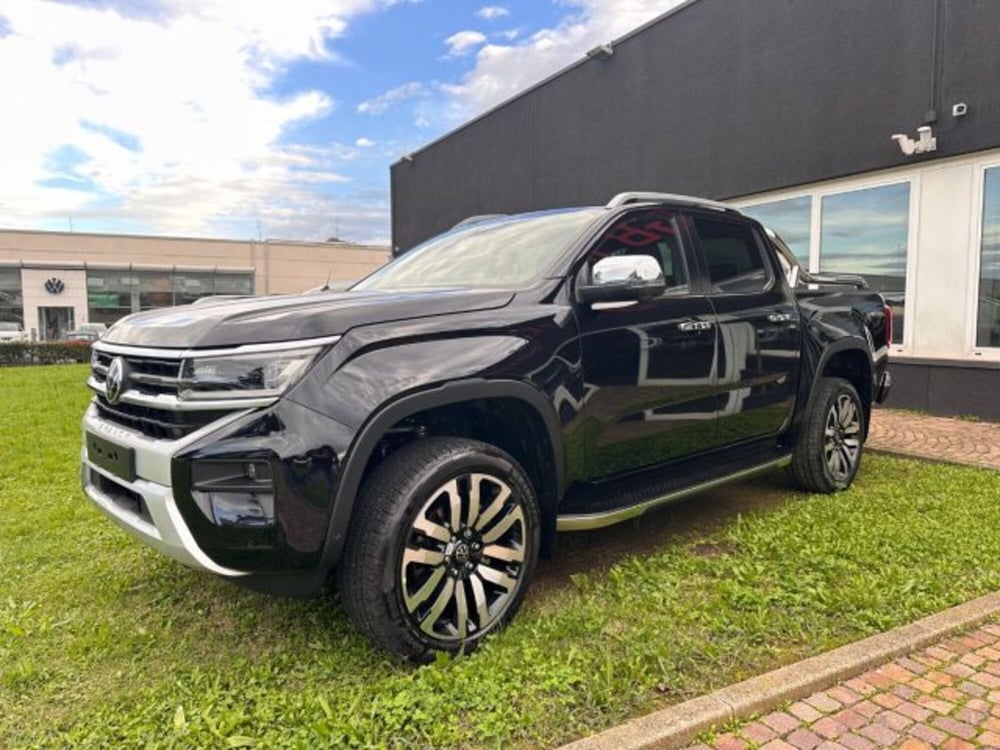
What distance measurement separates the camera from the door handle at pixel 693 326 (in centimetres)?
354

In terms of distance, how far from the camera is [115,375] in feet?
9.10

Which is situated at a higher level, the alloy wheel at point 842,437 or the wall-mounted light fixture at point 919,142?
the wall-mounted light fixture at point 919,142

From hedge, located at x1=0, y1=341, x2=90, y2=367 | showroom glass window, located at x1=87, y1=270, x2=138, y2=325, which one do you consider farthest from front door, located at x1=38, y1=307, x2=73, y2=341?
hedge, located at x1=0, y1=341, x2=90, y2=367

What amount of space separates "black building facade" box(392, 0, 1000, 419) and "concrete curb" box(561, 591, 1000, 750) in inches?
234

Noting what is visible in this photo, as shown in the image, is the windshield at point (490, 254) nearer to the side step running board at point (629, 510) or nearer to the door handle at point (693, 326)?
the door handle at point (693, 326)

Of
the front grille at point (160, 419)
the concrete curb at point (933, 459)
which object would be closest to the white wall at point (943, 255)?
the concrete curb at point (933, 459)

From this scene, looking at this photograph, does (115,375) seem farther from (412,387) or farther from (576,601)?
(576,601)

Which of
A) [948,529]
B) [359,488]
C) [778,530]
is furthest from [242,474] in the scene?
[948,529]

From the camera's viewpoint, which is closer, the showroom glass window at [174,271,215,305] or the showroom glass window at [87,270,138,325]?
the showroom glass window at [87,270,138,325]

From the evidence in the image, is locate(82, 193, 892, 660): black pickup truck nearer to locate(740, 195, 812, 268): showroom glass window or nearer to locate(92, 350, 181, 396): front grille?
locate(92, 350, 181, 396): front grille

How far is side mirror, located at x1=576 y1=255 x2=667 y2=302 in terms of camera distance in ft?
10.3

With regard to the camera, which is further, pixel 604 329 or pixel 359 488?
pixel 604 329

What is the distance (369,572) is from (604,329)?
4.70ft

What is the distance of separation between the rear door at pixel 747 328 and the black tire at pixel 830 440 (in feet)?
1.10
